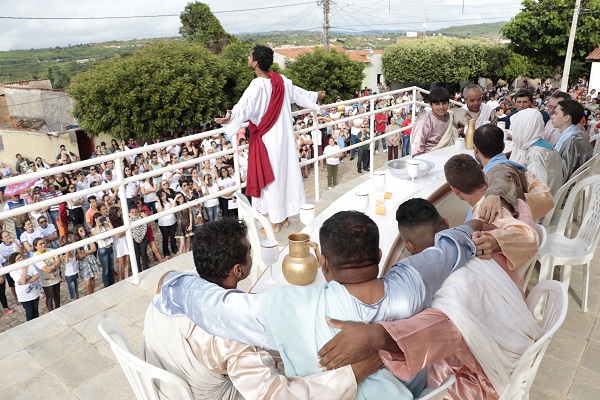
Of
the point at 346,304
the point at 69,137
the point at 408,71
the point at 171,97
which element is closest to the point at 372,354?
the point at 346,304

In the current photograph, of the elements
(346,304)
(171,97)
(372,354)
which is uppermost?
(346,304)

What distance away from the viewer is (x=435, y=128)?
16.5 feet

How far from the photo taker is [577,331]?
3061mm

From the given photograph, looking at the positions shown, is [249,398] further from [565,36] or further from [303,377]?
[565,36]

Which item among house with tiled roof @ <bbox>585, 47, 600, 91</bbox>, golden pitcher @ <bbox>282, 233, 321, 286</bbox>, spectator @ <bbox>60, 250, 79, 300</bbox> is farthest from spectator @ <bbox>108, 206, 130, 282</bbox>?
house with tiled roof @ <bbox>585, 47, 600, 91</bbox>

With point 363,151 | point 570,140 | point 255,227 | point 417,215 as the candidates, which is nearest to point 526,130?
point 570,140

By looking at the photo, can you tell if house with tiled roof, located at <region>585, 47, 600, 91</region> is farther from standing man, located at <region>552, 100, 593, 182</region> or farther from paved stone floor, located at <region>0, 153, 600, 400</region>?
paved stone floor, located at <region>0, 153, 600, 400</region>

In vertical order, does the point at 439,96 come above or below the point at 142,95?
above

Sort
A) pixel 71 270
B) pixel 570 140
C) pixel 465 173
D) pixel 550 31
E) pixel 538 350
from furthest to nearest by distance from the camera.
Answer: pixel 550 31 < pixel 71 270 < pixel 570 140 < pixel 465 173 < pixel 538 350

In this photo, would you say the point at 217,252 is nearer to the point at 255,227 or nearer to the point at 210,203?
the point at 255,227

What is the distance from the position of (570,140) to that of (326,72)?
84.6 feet

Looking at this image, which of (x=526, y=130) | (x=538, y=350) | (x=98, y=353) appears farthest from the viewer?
(x=526, y=130)

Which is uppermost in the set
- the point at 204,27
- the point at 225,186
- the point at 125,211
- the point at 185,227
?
the point at 204,27

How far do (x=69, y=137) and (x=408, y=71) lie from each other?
87.8 ft
